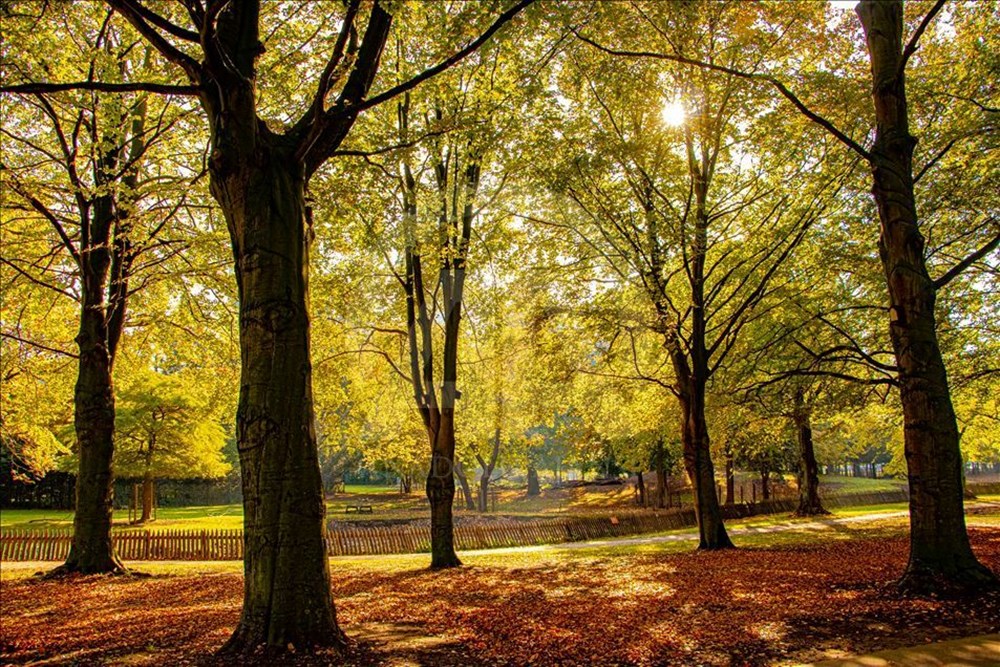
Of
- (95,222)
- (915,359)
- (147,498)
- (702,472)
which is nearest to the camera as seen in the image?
(915,359)

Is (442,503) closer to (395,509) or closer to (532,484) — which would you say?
(395,509)

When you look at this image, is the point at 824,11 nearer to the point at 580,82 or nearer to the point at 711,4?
the point at 711,4

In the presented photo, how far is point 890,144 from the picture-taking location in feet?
29.9

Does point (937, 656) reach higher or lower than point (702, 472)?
lower

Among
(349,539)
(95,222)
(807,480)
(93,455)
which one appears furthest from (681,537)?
(95,222)

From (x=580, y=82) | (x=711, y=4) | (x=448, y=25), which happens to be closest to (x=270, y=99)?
(x=448, y=25)

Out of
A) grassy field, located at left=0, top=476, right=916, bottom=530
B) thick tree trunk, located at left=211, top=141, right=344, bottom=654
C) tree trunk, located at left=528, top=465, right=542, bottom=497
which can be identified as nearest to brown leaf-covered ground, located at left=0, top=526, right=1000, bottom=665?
thick tree trunk, located at left=211, top=141, right=344, bottom=654

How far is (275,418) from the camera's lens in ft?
20.7

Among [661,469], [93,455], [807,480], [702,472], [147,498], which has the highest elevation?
[93,455]

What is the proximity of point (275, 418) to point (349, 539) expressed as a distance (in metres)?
17.5

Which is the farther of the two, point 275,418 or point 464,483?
point 464,483

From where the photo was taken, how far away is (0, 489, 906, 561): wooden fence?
2134 cm

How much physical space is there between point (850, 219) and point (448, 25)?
40.1 ft

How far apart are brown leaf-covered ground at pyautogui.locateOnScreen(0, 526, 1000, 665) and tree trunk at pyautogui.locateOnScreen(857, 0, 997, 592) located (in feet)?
2.02
